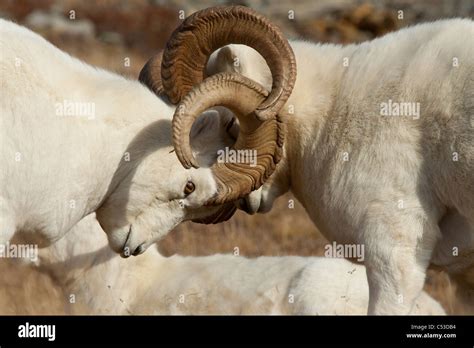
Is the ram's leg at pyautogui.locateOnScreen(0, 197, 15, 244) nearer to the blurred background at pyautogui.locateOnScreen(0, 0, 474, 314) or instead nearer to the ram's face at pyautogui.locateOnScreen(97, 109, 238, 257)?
the ram's face at pyautogui.locateOnScreen(97, 109, 238, 257)

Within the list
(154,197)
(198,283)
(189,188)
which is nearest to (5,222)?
(154,197)

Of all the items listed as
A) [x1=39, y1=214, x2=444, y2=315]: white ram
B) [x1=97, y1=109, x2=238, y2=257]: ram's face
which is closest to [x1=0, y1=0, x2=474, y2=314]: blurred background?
[x1=39, y1=214, x2=444, y2=315]: white ram

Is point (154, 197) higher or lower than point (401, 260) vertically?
higher

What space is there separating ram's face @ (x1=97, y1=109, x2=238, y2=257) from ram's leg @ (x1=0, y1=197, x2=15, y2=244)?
36.8 inches

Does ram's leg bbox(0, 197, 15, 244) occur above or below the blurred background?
below

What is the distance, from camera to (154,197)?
8.41 metres

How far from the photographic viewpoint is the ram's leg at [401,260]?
26.3ft

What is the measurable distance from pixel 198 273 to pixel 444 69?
3514 mm

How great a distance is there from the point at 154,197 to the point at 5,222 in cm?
121

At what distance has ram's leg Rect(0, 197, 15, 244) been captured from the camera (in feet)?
25.0

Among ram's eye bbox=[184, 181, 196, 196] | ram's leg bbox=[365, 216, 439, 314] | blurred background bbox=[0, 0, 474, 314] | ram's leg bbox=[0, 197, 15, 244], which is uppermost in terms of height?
blurred background bbox=[0, 0, 474, 314]

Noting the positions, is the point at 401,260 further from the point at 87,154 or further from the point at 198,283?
the point at 198,283

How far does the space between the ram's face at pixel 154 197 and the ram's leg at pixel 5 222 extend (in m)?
0.93

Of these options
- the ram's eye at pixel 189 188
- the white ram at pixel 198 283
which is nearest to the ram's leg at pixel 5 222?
the ram's eye at pixel 189 188
